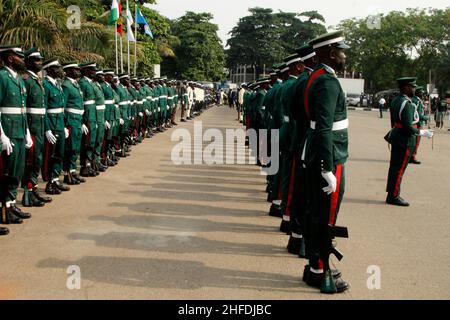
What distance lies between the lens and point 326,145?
15.5 ft

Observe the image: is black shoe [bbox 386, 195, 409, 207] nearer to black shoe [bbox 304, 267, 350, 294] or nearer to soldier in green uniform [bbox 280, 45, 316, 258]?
soldier in green uniform [bbox 280, 45, 316, 258]

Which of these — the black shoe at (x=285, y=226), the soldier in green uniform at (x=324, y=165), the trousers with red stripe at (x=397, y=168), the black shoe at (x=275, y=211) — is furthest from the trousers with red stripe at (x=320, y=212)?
the trousers with red stripe at (x=397, y=168)

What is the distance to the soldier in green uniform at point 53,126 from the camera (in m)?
8.61

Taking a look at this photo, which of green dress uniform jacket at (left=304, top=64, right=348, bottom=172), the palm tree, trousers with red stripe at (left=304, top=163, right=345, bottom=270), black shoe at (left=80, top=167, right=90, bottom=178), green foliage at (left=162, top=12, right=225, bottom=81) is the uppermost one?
green foliage at (left=162, top=12, right=225, bottom=81)

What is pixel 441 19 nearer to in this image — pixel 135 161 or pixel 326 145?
pixel 135 161

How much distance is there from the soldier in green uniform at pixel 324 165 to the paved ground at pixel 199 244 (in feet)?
0.72

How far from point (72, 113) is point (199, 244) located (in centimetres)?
410

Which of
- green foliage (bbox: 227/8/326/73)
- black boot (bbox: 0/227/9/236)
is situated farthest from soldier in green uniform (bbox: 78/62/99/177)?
green foliage (bbox: 227/8/326/73)

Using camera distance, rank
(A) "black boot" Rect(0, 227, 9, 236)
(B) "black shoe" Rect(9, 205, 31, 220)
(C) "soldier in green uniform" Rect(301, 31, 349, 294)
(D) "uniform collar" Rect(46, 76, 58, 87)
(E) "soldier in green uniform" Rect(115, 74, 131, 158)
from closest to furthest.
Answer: (C) "soldier in green uniform" Rect(301, 31, 349, 294) < (A) "black boot" Rect(0, 227, 9, 236) < (B) "black shoe" Rect(9, 205, 31, 220) < (D) "uniform collar" Rect(46, 76, 58, 87) < (E) "soldier in green uniform" Rect(115, 74, 131, 158)

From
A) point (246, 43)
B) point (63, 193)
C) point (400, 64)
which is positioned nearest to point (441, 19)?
point (400, 64)

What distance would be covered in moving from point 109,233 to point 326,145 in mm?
3064

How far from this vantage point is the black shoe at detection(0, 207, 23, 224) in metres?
6.99

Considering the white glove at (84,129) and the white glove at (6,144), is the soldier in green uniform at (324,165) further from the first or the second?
the white glove at (84,129)

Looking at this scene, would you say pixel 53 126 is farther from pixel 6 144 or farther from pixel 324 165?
pixel 324 165
